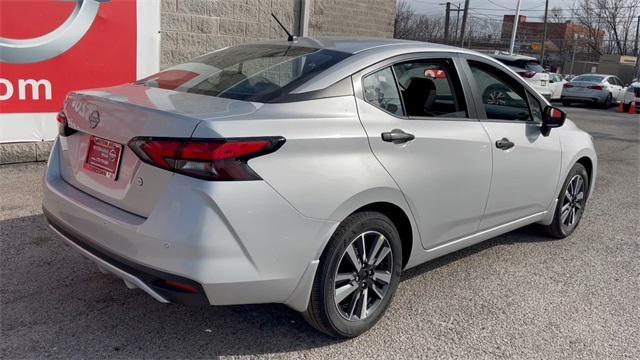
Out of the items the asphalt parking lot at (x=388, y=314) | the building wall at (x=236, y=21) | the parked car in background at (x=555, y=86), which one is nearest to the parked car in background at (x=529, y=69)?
the parked car in background at (x=555, y=86)

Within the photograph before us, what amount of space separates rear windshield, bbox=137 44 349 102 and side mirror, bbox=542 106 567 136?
6.60 feet

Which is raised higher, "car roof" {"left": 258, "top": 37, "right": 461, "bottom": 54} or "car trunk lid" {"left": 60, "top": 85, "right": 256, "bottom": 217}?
"car roof" {"left": 258, "top": 37, "right": 461, "bottom": 54}

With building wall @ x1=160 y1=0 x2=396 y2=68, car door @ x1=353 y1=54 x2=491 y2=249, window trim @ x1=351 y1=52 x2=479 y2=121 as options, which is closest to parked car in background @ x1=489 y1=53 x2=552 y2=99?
building wall @ x1=160 y1=0 x2=396 y2=68

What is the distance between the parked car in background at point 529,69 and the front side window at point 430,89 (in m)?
15.5

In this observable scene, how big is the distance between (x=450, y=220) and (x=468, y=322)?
641mm

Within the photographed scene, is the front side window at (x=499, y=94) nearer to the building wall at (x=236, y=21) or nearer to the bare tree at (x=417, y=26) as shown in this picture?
the building wall at (x=236, y=21)

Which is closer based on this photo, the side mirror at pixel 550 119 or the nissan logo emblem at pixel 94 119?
the nissan logo emblem at pixel 94 119

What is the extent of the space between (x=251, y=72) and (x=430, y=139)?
113cm

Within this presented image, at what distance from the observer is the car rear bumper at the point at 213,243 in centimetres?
247

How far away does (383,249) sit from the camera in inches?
129

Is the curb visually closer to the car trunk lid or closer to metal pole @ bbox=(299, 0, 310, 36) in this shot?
the car trunk lid

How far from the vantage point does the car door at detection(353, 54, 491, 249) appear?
3.19 meters

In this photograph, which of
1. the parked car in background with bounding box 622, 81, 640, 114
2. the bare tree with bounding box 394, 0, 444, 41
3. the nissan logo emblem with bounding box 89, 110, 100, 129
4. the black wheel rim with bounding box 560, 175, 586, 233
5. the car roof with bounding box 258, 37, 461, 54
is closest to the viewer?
the nissan logo emblem with bounding box 89, 110, 100, 129

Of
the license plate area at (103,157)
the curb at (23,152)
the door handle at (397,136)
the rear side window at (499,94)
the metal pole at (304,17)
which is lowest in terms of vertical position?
the curb at (23,152)
